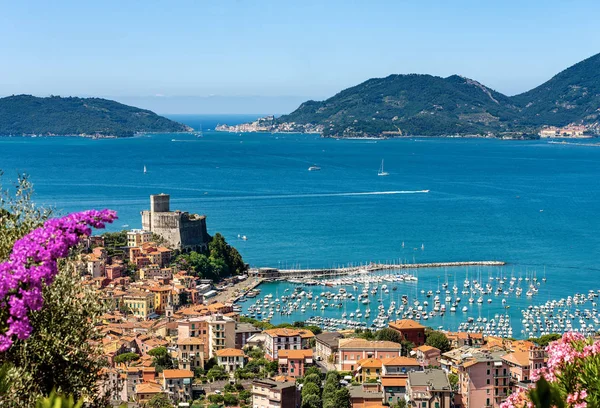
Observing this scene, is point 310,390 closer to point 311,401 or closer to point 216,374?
point 311,401

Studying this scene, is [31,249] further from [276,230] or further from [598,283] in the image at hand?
[276,230]

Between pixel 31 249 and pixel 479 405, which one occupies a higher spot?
pixel 31 249

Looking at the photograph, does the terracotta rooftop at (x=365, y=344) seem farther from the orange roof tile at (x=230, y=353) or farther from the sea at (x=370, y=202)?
the sea at (x=370, y=202)

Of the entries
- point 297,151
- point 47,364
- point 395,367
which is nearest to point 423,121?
point 297,151

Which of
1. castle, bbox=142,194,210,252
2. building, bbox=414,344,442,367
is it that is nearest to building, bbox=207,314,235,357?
building, bbox=414,344,442,367

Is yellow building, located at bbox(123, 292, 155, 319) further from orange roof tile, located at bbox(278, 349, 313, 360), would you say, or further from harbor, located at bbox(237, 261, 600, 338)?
orange roof tile, located at bbox(278, 349, 313, 360)

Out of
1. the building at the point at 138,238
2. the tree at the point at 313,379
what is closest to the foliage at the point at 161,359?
the tree at the point at 313,379

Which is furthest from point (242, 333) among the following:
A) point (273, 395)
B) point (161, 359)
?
point (273, 395)
